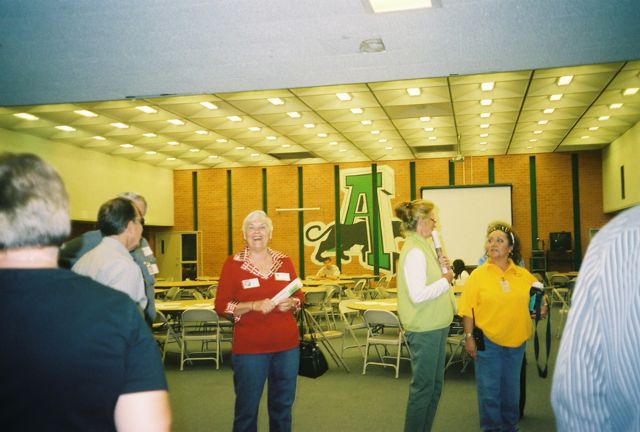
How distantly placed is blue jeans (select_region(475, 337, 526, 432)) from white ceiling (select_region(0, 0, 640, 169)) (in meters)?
2.77

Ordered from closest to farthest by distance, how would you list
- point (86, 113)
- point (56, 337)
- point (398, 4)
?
point (56, 337), point (398, 4), point (86, 113)

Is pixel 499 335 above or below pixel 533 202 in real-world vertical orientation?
below

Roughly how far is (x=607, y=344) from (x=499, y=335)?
9.52ft

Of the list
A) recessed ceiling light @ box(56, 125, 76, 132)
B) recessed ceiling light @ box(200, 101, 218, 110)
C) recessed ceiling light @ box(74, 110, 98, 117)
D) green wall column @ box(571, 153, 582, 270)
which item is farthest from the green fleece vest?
green wall column @ box(571, 153, 582, 270)

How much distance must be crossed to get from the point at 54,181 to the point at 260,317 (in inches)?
89.5

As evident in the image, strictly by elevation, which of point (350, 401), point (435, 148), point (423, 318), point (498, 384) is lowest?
point (350, 401)

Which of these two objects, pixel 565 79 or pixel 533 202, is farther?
pixel 533 202

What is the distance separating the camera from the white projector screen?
15.0 meters

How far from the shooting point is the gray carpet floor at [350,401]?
4879 mm

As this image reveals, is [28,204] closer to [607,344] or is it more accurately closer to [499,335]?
[607,344]

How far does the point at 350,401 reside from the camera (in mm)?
5656

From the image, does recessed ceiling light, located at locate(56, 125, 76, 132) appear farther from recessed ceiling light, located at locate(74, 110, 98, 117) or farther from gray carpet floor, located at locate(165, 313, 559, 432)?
gray carpet floor, located at locate(165, 313, 559, 432)

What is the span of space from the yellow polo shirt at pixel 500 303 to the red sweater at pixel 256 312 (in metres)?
1.26

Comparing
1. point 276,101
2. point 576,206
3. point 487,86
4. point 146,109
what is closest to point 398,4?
point 487,86
